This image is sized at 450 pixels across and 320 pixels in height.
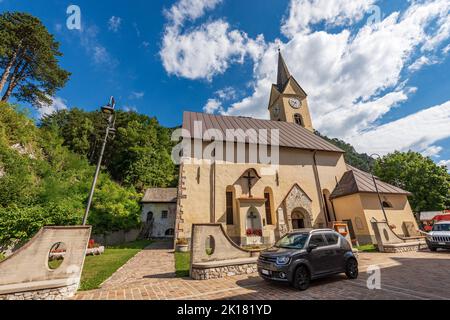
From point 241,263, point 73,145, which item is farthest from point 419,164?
point 73,145

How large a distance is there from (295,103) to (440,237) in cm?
2243

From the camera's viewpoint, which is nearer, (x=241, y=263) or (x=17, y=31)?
(x=241, y=263)

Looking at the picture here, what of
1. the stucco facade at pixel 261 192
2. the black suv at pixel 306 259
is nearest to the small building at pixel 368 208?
the stucco facade at pixel 261 192

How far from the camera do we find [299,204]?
18.4 metres

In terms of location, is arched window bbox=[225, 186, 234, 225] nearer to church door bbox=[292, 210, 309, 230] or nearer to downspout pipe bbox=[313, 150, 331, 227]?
church door bbox=[292, 210, 309, 230]

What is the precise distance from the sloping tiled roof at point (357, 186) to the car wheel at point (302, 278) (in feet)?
46.4

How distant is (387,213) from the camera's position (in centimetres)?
1773

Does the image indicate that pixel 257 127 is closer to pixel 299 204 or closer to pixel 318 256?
pixel 299 204

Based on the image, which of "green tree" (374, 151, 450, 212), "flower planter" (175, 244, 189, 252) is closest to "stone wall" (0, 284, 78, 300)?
"flower planter" (175, 244, 189, 252)

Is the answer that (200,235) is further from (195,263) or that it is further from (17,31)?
(17,31)

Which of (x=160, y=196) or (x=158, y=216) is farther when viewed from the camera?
(x=160, y=196)

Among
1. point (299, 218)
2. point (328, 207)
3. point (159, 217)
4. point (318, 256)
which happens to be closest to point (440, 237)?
point (328, 207)
